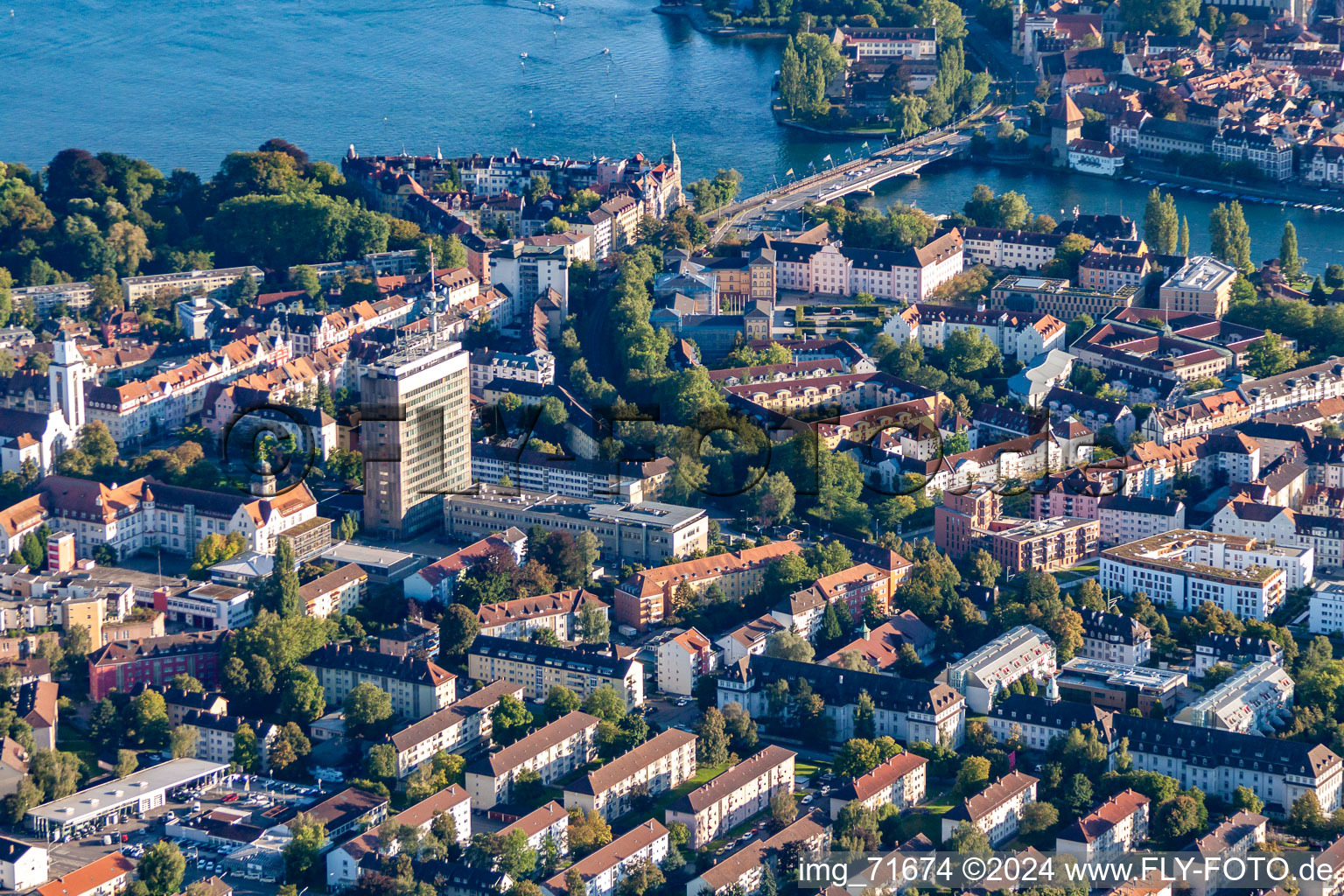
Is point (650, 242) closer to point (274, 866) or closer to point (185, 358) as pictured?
point (185, 358)

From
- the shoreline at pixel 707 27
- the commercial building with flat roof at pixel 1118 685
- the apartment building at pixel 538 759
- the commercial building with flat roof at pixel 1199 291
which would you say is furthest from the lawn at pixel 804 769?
the shoreline at pixel 707 27

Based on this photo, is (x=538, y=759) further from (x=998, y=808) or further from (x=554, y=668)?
(x=998, y=808)

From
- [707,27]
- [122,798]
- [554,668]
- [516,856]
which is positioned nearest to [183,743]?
[122,798]

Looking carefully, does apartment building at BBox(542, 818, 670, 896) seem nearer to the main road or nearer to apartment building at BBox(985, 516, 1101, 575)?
apartment building at BBox(985, 516, 1101, 575)

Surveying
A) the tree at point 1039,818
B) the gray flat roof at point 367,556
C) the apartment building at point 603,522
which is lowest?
the tree at point 1039,818

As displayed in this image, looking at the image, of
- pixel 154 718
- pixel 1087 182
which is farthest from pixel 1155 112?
pixel 154 718

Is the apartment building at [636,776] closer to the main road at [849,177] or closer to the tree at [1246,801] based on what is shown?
the tree at [1246,801]

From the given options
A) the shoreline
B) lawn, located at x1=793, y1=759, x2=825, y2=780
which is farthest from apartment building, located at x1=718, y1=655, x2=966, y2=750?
the shoreline
